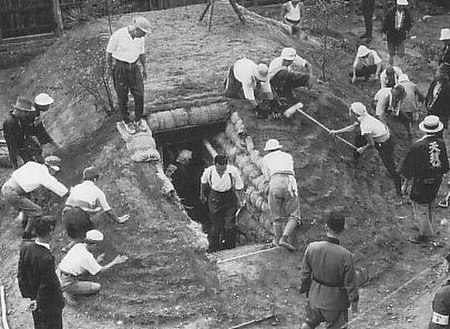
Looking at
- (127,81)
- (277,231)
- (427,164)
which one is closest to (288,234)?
(277,231)

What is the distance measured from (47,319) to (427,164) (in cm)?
570

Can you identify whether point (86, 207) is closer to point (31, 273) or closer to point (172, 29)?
point (31, 273)

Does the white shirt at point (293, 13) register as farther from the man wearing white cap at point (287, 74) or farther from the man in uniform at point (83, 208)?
the man in uniform at point (83, 208)

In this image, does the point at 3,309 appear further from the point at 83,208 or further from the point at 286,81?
the point at 286,81

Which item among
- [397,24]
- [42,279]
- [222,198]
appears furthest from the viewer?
[397,24]

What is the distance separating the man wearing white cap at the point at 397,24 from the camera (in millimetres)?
17172

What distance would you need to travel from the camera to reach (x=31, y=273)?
892 cm

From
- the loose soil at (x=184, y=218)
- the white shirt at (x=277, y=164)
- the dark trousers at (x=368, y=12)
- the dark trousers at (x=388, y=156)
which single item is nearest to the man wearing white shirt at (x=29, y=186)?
the loose soil at (x=184, y=218)

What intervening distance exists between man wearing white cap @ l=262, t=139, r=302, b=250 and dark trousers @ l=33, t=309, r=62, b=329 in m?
3.55

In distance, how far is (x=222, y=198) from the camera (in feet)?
39.9

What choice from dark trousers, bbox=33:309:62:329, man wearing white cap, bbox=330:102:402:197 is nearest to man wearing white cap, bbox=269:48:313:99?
man wearing white cap, bbox=330:102:402:197

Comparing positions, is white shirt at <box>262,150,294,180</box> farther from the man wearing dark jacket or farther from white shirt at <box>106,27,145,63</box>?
the man wearing dark jacket

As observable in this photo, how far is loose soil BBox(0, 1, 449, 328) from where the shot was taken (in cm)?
1067

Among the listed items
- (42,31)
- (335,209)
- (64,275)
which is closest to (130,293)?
(64,275)
